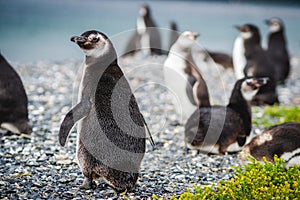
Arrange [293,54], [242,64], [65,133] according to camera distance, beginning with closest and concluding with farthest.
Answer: [65,133]
[242,64]
[293,54]

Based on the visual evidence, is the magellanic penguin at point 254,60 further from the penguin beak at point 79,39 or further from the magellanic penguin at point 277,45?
the penguin beak at point 79,39

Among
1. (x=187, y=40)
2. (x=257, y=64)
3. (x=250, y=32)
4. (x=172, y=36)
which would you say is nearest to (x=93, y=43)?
(x=187, y=40)

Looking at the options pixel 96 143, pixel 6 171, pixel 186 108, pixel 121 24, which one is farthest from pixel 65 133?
pixel 121 24

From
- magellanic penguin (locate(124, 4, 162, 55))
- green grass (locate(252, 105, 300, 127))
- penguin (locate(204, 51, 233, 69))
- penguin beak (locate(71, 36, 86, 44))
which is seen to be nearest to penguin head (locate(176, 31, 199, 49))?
green grass (locate(252, 105, 300, 127))

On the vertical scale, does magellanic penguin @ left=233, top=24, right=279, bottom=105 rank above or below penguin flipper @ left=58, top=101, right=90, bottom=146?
below

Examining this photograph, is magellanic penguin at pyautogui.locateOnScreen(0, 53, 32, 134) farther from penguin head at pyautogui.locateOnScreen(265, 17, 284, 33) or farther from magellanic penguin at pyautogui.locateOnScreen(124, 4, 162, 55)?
penguin head at pyautogui.locateOnScreen(265, 17, 284, 33)

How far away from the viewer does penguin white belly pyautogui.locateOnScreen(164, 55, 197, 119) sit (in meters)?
6.82

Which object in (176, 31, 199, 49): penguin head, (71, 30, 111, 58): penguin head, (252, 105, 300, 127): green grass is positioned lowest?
(252, 105, 300, 127): green grass

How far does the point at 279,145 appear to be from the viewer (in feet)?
16.4

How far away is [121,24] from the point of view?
67.3 feet

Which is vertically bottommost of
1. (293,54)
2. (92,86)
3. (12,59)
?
(293,54)

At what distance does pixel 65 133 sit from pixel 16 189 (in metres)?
0.69

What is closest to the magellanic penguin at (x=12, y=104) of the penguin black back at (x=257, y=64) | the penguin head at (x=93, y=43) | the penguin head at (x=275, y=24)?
the penguin head at (x=93, y=43)

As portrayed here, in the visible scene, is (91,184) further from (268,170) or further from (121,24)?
(121,24)
